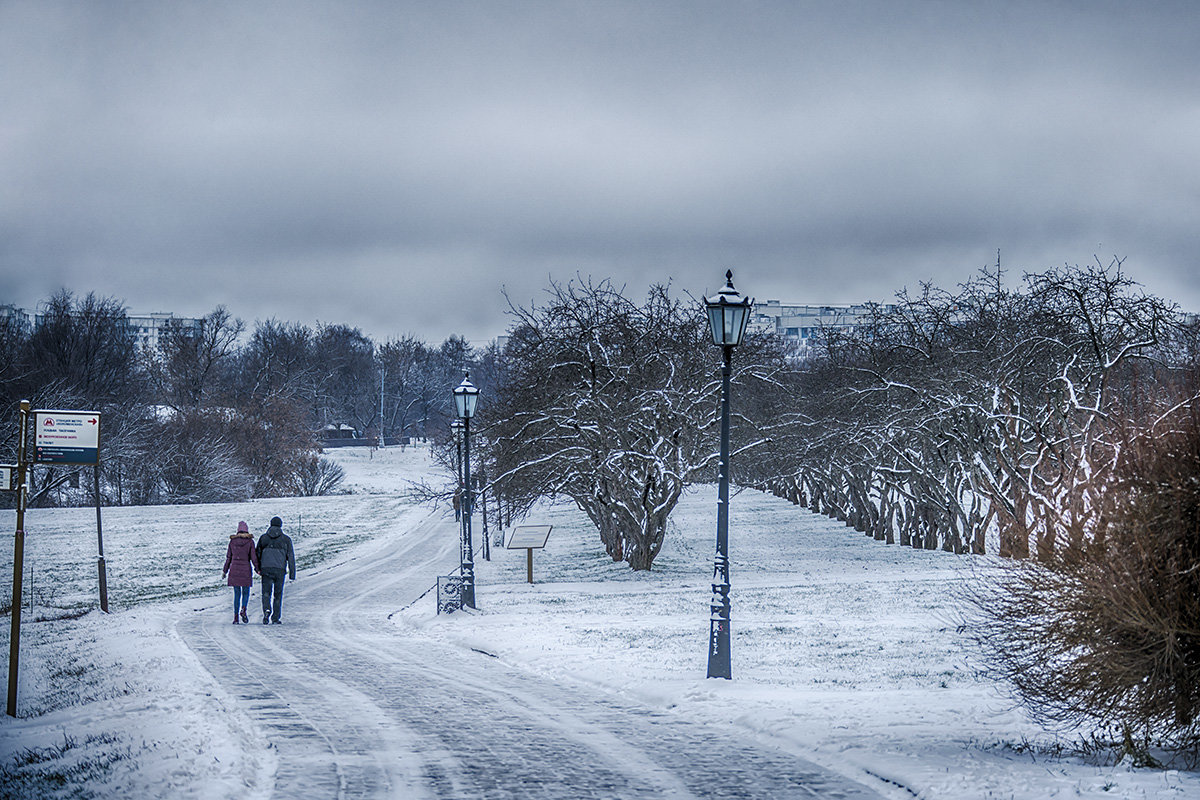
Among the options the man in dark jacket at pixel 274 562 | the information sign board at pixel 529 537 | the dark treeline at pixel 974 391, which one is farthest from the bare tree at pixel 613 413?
the man in dark jacket at pixel 274 562

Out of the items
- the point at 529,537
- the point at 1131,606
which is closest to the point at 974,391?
the point at 529,537

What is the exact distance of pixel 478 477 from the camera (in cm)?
3075

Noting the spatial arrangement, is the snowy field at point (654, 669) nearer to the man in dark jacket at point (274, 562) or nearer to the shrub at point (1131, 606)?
the shrub at point (1131, 606)

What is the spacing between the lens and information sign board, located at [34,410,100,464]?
41.5 ft

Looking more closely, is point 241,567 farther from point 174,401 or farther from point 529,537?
point 174,401

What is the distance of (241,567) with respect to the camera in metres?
19.9

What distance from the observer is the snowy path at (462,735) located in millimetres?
7848

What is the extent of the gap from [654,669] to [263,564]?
9.64 m

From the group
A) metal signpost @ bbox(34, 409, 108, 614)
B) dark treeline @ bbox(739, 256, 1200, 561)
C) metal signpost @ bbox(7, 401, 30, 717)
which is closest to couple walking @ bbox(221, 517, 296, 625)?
metal signpost @ bbox(34, 409, 108, 614)

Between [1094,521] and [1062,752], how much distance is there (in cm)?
197

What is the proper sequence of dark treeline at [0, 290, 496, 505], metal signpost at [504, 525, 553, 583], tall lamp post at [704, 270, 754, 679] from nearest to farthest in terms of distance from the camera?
tall lamp post at [704, 270, 754, 679], metal signpost at [504, 525, 553, 583], dark treeline at [0, 290, 496, 505]

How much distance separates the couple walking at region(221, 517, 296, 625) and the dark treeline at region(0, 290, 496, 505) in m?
31.1

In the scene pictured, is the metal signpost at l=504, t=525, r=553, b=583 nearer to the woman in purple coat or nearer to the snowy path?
the woman in purple coat

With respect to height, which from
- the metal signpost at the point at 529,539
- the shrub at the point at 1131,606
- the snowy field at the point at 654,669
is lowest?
the snowy field at the point at 654,669
